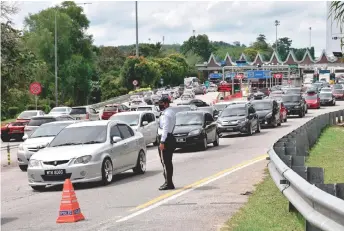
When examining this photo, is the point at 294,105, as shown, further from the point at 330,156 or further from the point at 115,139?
the point at 115,139

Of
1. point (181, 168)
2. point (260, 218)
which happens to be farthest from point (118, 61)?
point (260, 218)

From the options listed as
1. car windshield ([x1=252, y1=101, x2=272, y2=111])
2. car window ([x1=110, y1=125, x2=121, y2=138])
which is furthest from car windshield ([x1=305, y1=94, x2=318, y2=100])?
car window ([x1=110, y1=125, x2=121, y2=138])

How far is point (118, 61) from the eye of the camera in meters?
147

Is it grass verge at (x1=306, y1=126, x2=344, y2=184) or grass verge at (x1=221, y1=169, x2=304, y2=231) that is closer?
grass verge at (x1=221, y1=169, x2=304, y2=231)

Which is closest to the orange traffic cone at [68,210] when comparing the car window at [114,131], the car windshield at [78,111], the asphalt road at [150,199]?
the asphalt road at [150,199]

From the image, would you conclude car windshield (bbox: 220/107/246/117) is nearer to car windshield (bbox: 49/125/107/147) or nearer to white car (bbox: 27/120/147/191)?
white car (bbox: 27/120/147/191)

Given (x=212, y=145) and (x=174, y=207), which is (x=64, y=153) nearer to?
(x=174, y=207)

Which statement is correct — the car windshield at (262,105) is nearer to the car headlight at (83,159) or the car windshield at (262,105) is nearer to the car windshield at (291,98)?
the car windshield at (291,98)

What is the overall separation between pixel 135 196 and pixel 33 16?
80768 millimetres

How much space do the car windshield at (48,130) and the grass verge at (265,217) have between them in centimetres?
1358

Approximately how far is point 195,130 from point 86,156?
11.4 meters

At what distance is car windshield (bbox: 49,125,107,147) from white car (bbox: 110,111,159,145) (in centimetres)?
1153

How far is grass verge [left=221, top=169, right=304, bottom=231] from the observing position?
935 cm

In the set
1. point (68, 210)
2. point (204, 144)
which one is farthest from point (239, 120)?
point (68, 210)
